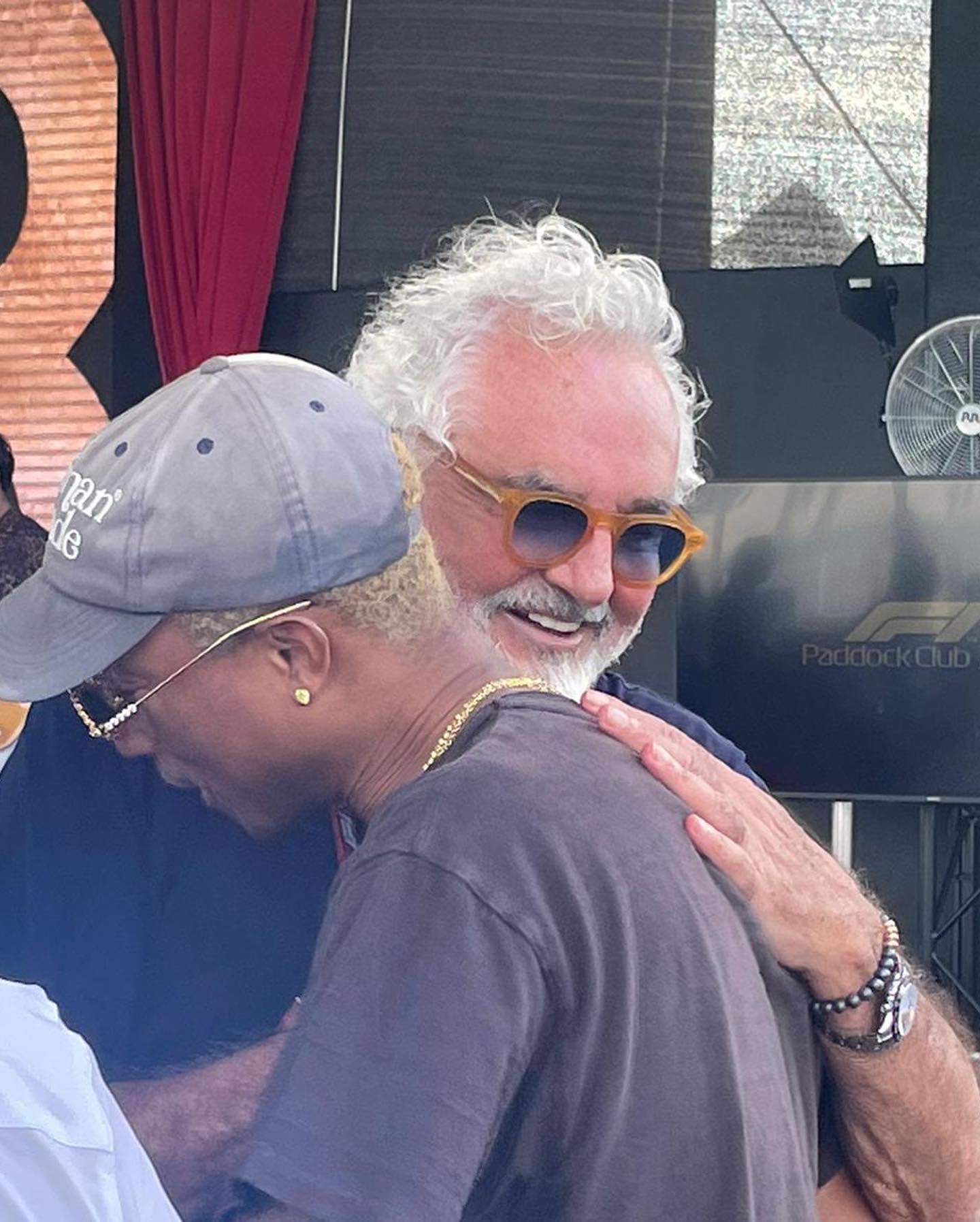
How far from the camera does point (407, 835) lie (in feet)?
2.94

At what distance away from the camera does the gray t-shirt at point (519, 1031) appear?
0.85m

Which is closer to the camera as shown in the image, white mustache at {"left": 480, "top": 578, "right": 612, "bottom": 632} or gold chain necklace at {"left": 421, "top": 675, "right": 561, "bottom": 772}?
gold chain necklace at {"left": 421, "top": 675, "right": 561, "bottom": 772}

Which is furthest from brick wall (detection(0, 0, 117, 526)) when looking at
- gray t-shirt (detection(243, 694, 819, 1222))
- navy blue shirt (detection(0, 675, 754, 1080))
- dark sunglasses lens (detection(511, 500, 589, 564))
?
gray t-shirt (detection(243, 694, 819, 1222))

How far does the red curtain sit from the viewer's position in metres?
6.18

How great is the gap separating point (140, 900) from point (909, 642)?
2.97 metres

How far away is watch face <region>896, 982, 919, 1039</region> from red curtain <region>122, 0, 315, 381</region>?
5.27 meters

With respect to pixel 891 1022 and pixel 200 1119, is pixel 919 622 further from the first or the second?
pixel 200 1119

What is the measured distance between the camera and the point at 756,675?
165 inches

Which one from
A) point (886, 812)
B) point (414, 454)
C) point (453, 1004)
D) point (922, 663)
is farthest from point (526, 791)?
point (886, 812)

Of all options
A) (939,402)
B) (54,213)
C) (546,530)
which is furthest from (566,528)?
(54,213)

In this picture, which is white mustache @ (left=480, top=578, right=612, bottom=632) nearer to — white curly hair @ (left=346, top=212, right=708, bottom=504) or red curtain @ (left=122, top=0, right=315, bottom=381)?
white curly hair @ (left=346, top=212, right=708, bottom=504)

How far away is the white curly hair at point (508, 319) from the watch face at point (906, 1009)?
2.25ft

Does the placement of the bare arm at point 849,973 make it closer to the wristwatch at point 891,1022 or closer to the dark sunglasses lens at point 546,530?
the wristwatch at point 891,1022

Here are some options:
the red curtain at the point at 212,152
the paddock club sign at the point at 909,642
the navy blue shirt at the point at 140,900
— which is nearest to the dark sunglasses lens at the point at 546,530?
the navy blue shirt at the point at 140,900
